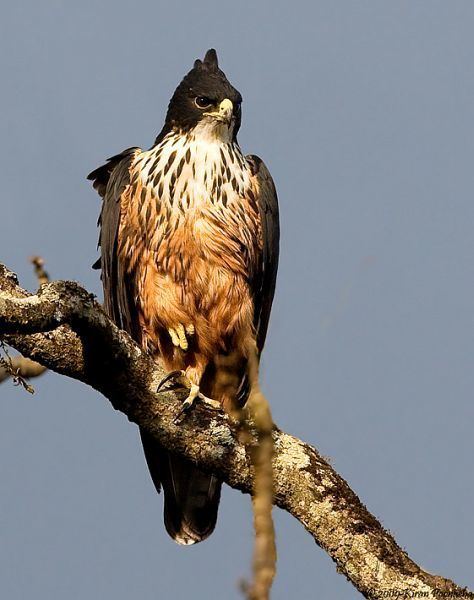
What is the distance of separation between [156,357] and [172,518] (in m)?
0.90

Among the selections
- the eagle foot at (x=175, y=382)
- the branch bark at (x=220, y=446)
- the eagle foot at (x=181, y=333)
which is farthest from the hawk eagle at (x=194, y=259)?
the branch bark at (x=220, y=446)

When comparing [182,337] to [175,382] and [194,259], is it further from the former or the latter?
[175,382]

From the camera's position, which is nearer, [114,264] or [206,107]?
[114,264]

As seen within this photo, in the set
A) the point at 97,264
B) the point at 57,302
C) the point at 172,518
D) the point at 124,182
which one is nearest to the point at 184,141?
the point at 124,182

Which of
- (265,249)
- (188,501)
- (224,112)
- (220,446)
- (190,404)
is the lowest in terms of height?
(220,446)

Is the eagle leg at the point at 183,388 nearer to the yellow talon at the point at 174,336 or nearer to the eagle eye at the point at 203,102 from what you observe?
the yellow talon at the point at 174,336

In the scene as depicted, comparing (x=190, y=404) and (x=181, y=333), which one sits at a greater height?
(x=181, y=333)

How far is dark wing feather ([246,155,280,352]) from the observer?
5.45m

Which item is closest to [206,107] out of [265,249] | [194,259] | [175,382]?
[265,249]

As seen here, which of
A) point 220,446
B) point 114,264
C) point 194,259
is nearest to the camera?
point 220,446

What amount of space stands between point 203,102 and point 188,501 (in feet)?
7.63

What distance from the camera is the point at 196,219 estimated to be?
5148 mm

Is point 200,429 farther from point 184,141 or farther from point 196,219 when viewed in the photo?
point 184,141

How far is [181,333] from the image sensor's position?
17.1 feet
